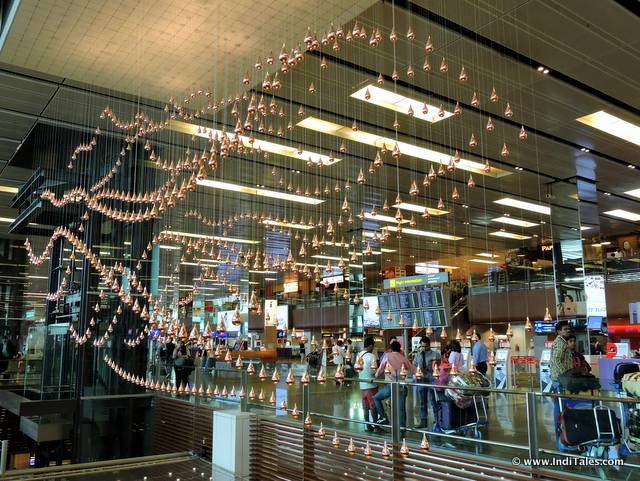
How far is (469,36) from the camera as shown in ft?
23.5

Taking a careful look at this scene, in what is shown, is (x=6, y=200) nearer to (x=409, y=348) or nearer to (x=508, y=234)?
(x=409, y=348)

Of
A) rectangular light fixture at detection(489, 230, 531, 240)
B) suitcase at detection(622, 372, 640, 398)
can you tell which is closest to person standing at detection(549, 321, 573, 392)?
suitcase at detection(622, 372, 640, 398)

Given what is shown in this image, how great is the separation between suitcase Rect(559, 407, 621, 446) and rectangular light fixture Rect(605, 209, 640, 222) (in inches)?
569

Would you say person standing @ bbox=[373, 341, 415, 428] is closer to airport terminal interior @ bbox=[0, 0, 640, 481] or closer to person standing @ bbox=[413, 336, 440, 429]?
airport terminal interior @ bbox=[0, 0, 640, 481]

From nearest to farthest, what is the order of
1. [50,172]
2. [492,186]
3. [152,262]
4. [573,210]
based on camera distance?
[50,172], [152,262], [492,186], [573,210]

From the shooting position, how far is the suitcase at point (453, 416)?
6113mm

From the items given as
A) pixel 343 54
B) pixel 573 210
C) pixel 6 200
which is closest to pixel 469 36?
pixel 343 54

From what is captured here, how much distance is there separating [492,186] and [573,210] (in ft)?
12.0

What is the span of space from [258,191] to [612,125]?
835 cm

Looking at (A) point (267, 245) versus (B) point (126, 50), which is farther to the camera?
(A) point (267, 245)

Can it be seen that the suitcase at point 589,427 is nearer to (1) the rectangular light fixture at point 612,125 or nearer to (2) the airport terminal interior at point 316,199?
(2) the airport terminal interior at point 316,199

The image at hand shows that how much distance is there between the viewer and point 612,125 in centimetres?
1011

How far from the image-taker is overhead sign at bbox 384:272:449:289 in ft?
48.6

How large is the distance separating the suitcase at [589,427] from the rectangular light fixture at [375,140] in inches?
199
